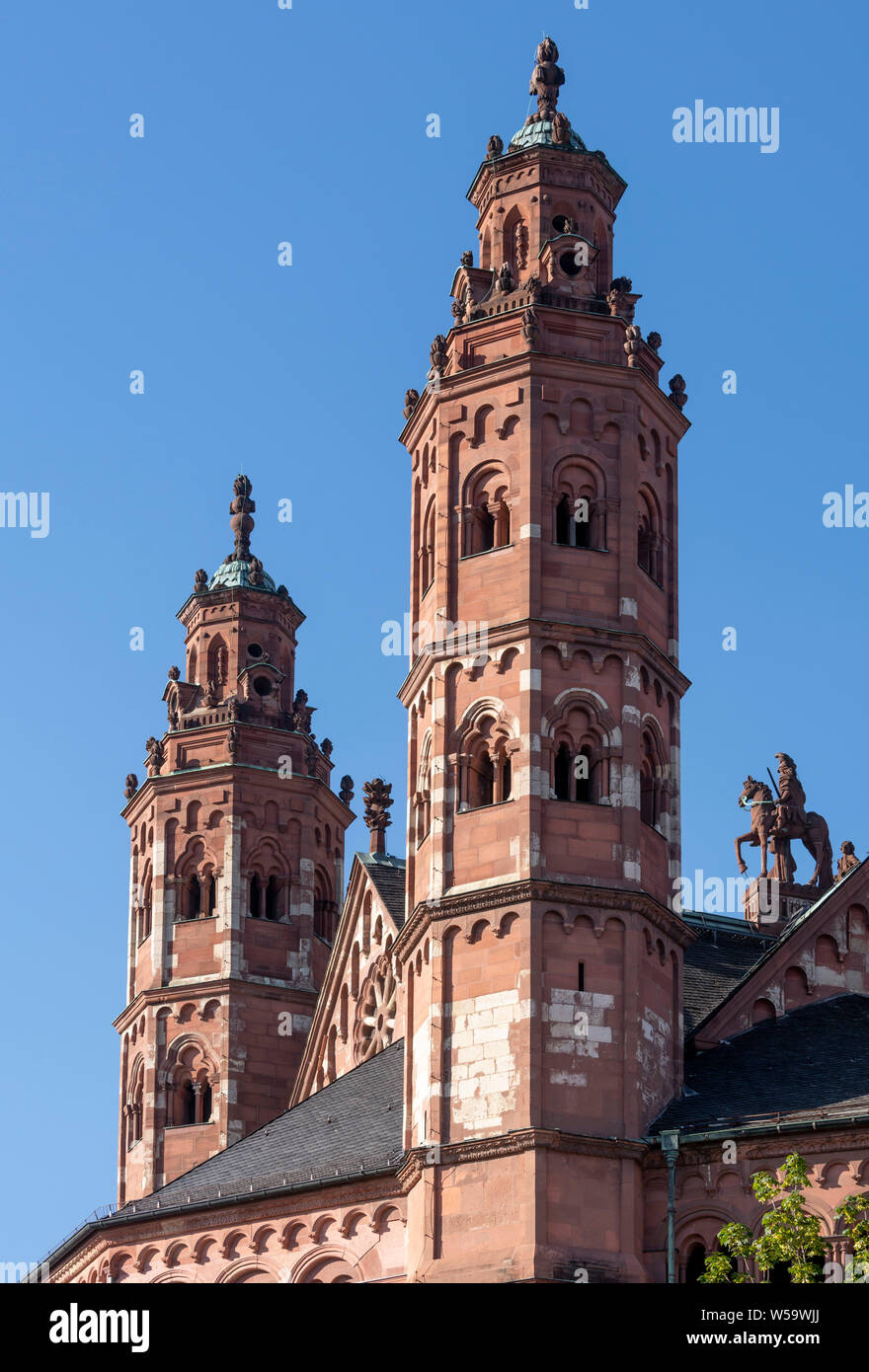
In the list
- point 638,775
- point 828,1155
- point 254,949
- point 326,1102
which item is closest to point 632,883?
point 638,775

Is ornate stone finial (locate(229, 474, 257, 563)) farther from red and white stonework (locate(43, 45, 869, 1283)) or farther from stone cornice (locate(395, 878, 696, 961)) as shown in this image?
stone cornice (locate(395, 878, 696, 961))

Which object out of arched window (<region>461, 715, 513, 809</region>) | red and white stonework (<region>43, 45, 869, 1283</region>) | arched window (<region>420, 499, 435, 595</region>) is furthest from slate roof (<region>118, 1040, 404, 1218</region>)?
arched window (<region>420, 499, 435, 595</region>)

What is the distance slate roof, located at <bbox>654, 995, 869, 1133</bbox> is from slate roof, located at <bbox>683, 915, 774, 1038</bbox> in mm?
1463

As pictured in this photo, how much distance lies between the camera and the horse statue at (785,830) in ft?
211

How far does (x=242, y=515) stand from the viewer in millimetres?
76875

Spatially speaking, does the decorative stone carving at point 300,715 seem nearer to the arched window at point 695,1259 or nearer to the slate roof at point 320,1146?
the slate roof at point 320,1146

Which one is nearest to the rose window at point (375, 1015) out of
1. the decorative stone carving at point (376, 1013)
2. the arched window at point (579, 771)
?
the decorative stone carving at point (376, 1013)

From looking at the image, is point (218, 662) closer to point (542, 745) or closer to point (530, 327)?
point (530, 327)

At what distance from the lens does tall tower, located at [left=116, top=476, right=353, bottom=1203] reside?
70.0 metres

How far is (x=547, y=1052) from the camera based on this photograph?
4966cm

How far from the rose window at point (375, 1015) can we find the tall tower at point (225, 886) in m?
5.32

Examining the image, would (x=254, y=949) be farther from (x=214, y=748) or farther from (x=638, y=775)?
(x=638, y=775)

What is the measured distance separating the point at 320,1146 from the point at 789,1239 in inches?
697
